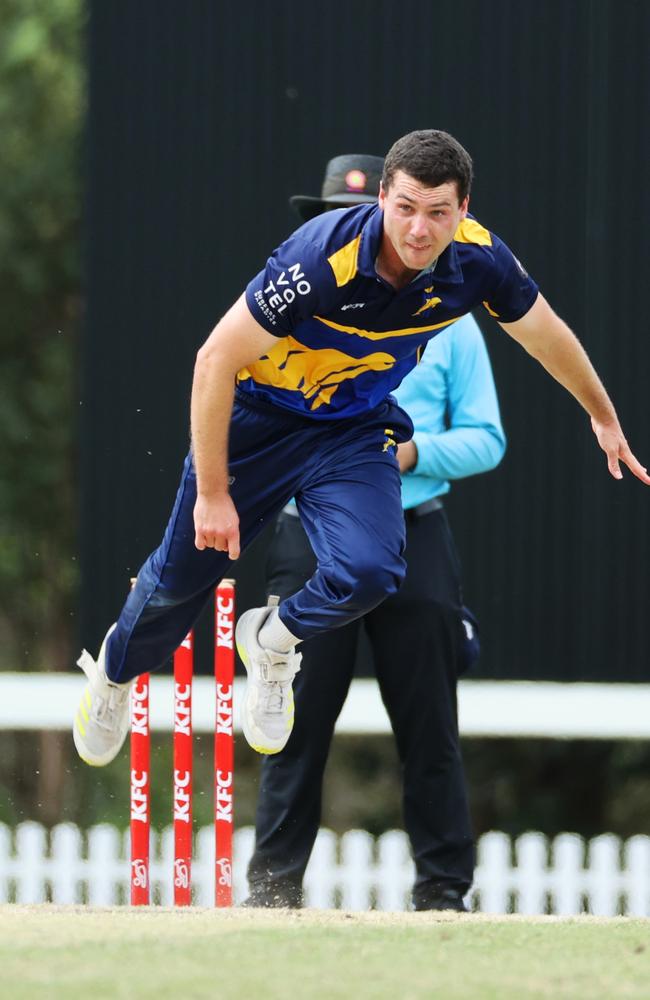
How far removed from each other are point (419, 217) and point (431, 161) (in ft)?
0.46

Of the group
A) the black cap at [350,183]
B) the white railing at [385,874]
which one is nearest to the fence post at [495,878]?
the white railing at [385,874]

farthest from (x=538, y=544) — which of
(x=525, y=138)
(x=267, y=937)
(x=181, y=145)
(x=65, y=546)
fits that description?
(x=65, y=546)

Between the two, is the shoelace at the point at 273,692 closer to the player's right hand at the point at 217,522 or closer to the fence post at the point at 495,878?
the player's right hand at the point at 217,522

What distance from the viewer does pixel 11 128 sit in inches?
563

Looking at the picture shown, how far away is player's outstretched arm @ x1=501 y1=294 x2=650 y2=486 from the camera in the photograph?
14.9 ft

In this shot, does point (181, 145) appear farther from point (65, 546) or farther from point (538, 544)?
point (65, 546)

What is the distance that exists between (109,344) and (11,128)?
789 centimetres

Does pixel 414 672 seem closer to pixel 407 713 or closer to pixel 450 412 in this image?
pixel 407 713

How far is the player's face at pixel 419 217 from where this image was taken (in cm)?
414

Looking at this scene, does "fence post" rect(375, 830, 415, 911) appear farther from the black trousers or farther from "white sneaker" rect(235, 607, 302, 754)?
"white sneaker" rect(235, 607, 302, 754)

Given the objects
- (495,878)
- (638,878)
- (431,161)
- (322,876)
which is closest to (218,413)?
(431,161)

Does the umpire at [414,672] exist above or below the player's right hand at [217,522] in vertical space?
below

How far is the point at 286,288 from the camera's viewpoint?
4188 millimetres

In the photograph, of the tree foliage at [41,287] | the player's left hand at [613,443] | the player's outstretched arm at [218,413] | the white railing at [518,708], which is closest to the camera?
the player's outstretched arm at [218,413]
